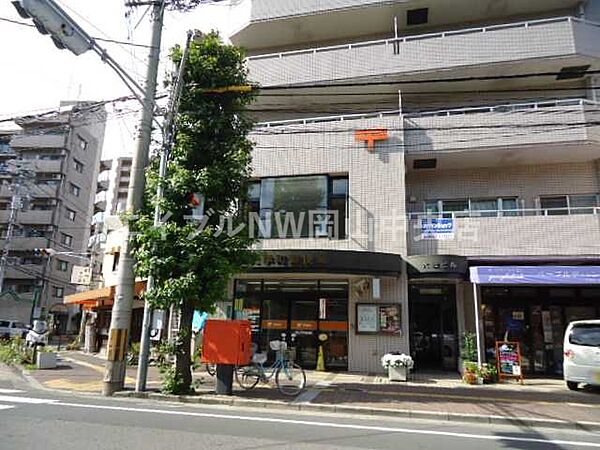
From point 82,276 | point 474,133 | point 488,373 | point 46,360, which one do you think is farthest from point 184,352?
point 82,276

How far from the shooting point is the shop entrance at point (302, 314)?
48.0ft

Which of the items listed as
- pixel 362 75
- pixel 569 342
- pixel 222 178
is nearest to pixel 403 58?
pixel 362 75

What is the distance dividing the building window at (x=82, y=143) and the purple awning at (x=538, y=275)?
151ft

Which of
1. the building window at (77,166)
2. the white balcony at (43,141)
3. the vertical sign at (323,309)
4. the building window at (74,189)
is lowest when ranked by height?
the vertical sign at (323,309)

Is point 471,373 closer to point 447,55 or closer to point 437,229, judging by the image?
point 437,229

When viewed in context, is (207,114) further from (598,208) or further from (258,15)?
(598,208)

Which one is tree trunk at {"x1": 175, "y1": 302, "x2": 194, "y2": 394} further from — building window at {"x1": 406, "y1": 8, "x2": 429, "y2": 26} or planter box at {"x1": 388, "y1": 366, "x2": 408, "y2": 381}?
building window at {"x1": 406, "y1": 8, "x2": 429, "y2": 26}

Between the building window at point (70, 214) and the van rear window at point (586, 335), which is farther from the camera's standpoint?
the building window at point (70, 214)

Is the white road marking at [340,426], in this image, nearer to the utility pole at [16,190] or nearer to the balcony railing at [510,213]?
the balcony railing at [510,213]

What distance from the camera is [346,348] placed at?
14.4 metres

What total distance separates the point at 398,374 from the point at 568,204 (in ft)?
27.9

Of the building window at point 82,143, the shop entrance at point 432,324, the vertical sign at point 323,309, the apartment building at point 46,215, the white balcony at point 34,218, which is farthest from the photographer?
the building window at point 82,143

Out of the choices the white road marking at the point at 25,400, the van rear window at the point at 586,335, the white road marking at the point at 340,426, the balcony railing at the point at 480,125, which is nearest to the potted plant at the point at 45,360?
the white road marking at the point at 25,400

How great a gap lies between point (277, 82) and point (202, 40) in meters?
6.19
